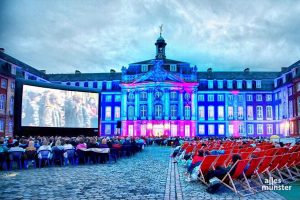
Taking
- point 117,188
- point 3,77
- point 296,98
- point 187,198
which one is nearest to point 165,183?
point 117,188

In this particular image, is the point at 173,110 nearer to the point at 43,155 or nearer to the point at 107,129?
the point at 107,129

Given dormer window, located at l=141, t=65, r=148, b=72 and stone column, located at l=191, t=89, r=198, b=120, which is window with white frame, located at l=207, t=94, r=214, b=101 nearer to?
stone column, located at l=191, t=89, r=198, b=120

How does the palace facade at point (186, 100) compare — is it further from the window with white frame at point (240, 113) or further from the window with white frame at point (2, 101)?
the window with white frame at point (2, 101)

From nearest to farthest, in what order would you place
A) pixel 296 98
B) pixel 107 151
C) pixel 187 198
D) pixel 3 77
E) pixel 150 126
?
pixel 187 198 < pixel 107 151 < pixel 3 77 < pixel 296 98 < pixel 150 126

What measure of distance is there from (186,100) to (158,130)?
7.06 meters

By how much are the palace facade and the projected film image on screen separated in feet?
80.4

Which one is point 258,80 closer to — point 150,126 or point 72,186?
point 150,126

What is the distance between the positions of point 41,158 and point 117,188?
7150 millimetres

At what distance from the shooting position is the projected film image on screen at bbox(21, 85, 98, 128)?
2639 centimetres

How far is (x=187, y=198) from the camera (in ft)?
27.3

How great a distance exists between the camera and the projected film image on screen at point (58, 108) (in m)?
26.4

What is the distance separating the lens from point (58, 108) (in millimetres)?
28859

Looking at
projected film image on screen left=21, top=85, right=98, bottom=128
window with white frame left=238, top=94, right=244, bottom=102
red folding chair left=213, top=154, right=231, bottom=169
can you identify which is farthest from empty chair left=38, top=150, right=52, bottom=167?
window with white frame left=238, top=94, right=244, bottom=102

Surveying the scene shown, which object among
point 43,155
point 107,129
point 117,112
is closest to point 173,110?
point 117,112
